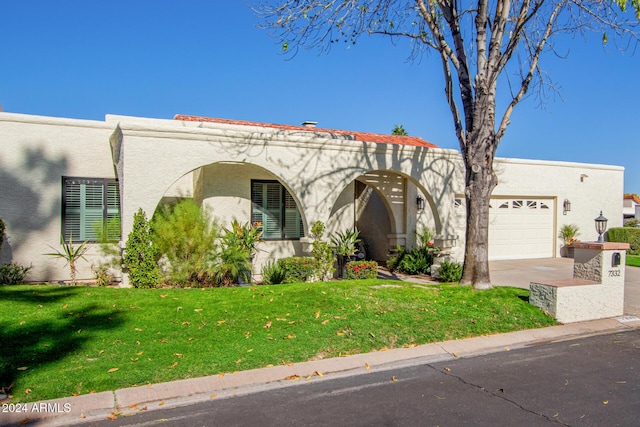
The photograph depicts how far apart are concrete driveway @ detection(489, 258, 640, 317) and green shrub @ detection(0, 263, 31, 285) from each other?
11.0 meters

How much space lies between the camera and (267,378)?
5359mm

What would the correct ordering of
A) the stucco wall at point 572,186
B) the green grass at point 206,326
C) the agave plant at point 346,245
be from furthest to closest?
the stucco wall at point 572,186
the agave plant at point 346,245
the green grass at point 206,326

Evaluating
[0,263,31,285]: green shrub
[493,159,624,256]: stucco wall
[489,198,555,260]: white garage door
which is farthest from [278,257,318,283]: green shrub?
[493,159,624,256]: stucco wall

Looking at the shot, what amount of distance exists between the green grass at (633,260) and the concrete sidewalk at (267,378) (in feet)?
26.5

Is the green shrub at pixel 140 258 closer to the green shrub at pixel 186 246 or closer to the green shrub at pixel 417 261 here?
the green shrub at pixel 186 246

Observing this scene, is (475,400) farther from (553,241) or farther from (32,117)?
(553,241)

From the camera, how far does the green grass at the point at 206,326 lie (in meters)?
5.28

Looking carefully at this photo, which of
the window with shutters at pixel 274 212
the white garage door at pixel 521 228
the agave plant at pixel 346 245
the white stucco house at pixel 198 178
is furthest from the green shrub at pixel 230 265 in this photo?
the white garage door at pixel 521 228

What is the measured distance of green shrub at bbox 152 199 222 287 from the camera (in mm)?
9953

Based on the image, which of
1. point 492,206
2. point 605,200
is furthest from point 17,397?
point 605,200

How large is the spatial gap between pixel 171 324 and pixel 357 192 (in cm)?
1115

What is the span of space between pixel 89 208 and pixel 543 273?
40.3 ft

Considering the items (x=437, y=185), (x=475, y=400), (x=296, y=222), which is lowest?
(x=475, y=400)

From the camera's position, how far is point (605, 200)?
19.0 metres
